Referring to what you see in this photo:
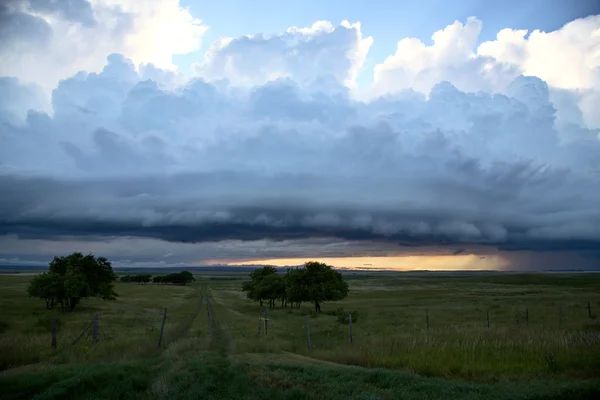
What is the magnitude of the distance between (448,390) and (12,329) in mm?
32492

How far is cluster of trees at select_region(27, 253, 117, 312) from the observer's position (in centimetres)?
5706

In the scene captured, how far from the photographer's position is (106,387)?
43.8 ft

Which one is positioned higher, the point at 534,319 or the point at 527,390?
the point at 527,390

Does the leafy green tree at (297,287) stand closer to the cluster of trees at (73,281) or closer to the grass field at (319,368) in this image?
the cluster of trees at (73,281)

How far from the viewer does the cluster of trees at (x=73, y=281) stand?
57062 mm

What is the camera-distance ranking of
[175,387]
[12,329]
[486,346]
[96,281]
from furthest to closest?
[96,281] < [12,329] < [486,346] < [175,387]

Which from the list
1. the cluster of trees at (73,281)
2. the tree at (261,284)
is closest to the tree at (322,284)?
the tree at (261,284)

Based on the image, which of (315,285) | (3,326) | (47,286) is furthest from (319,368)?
(47,286)

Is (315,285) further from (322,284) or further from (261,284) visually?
Result: (261,284)

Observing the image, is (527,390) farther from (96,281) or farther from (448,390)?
(96,281)

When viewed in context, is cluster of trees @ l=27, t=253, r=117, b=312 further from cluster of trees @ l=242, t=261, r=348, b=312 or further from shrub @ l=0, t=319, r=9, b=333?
cluster of trees @ l=242, t=261, r=348, b=312

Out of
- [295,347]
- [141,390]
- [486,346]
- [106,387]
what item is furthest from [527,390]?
[295,347]

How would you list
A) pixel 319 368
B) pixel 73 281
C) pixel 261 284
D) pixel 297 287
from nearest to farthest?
pixel 319 368 → pixel 73 281 → pixel 297 287 → pixel 261 284

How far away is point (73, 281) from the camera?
56.3 metres
